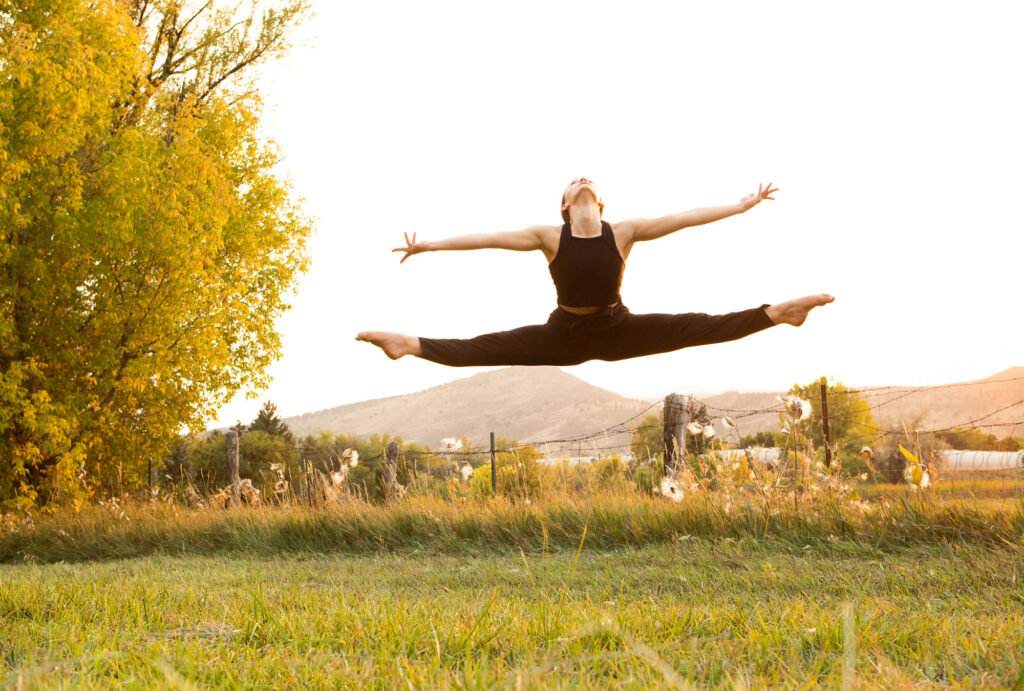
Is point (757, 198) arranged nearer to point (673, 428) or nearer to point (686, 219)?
point (686, 219)

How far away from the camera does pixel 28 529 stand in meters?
10.8

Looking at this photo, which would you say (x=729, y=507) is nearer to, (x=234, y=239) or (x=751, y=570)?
(x=751, y=570)

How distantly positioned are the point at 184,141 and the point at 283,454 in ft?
37.1

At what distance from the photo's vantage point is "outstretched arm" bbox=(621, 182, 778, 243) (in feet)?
15.6

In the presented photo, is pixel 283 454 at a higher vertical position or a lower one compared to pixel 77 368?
lower

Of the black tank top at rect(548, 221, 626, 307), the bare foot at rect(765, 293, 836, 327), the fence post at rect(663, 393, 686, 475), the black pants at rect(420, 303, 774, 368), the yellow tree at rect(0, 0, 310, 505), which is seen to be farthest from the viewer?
the yellow tree at rect(0, 0, 310, 505)

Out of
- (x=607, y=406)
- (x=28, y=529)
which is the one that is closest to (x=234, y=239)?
(x=28, y=529)

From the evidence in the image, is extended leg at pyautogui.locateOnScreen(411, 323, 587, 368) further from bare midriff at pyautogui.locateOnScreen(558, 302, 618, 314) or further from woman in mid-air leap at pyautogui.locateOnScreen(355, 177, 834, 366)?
bare midriff at pyautogui.locateOnScreen(558, 302, 618, 314)

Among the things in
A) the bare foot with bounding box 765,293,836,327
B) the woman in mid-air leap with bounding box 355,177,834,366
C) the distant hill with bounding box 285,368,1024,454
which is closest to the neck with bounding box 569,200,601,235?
the woman in mid-air leap with bounding box 355,177,834,366

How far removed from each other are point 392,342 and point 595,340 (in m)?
1.19

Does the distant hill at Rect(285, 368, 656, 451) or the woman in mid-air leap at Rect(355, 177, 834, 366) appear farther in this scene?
the distant hill at Rect(285, 368, 656, 451)

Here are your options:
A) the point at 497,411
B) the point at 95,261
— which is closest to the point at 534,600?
the point at 95,261

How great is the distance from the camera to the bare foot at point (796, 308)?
439 cm

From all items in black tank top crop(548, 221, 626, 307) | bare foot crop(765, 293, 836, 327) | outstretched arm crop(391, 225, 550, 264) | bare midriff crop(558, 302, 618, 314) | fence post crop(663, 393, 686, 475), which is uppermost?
outstretched arm crop(391, 225, 550, 264)
